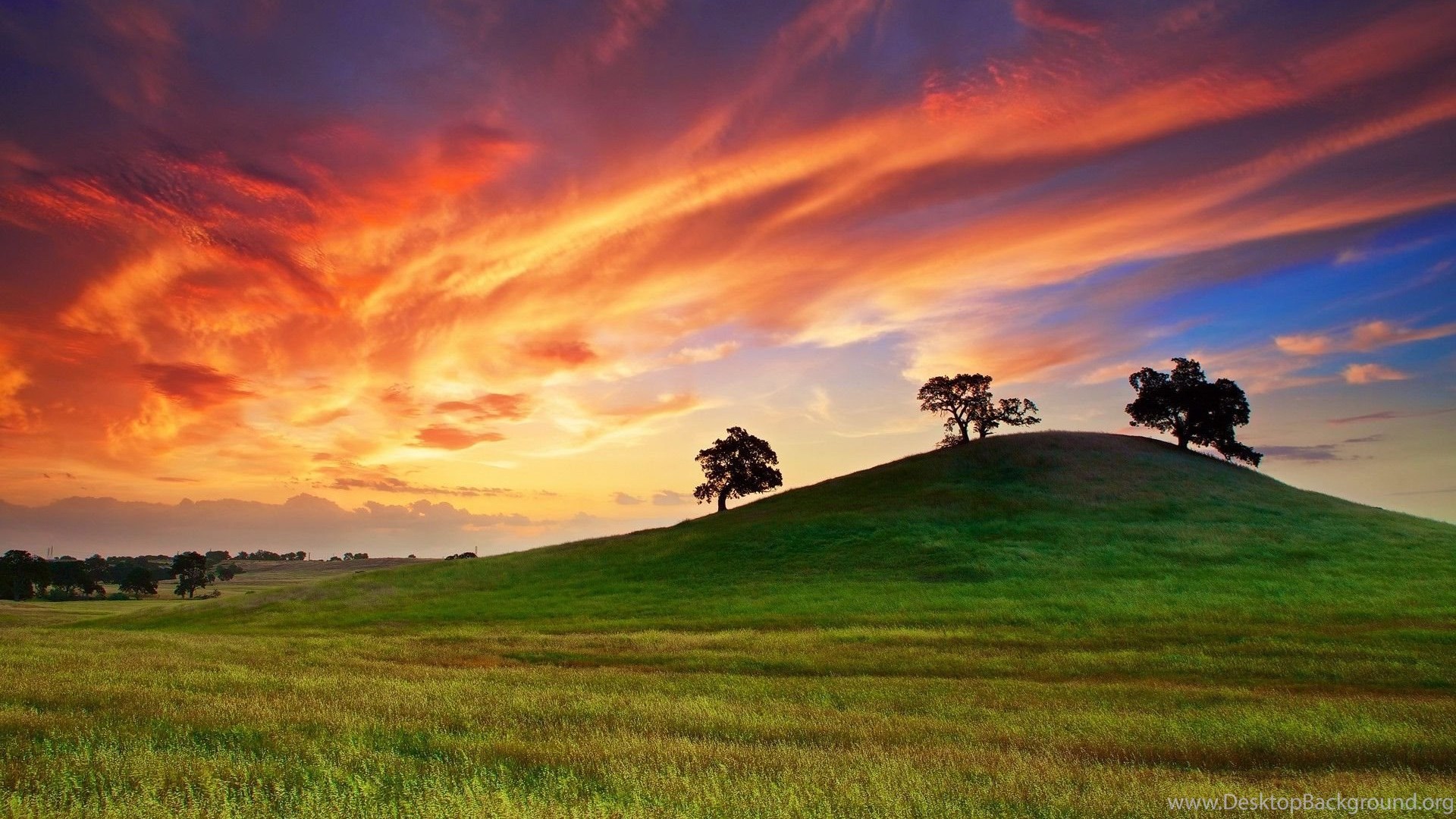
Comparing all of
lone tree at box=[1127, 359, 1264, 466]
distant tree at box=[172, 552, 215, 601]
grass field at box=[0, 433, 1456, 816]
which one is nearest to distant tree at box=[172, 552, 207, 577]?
distant tree at box=[172, 552, 215, 601]

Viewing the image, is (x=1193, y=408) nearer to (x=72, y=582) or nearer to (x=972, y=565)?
(x=972, y=565)

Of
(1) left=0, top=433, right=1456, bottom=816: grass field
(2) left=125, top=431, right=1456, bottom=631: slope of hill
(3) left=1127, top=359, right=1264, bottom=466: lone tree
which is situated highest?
(3) left=1127, top=359, right=1264, bottom=466: lone tree

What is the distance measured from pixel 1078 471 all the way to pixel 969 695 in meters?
61.3

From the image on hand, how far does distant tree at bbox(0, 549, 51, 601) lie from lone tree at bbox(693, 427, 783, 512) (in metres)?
103

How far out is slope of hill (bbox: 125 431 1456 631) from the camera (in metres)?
34.4

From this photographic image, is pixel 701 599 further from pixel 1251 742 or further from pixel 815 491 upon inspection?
pixel 815 491

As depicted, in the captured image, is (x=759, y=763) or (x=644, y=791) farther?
(x=759, y=763)

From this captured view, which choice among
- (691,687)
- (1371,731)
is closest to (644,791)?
(691,687)

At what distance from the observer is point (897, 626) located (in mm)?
31406

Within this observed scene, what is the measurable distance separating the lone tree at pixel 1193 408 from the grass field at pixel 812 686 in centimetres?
3465

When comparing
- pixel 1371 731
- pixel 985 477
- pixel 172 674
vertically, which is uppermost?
pixel 985 477

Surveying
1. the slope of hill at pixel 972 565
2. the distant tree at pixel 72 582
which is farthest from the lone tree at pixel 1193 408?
the distant tree at pixel 72 582

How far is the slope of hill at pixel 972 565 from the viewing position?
113 ft

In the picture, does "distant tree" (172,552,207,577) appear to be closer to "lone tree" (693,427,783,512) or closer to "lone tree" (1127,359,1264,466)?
"lone tree" (693,427,783,512)
